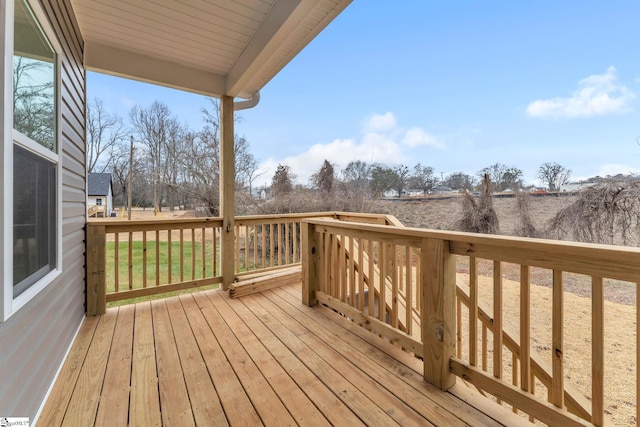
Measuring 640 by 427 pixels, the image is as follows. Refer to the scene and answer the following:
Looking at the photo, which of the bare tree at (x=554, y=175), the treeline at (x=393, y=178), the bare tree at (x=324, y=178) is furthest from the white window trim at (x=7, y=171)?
the bare tree at (x=554, y=175)

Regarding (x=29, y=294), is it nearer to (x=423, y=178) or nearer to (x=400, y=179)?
(x=400, y=179)

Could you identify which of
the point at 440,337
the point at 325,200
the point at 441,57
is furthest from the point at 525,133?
the point at 440,337

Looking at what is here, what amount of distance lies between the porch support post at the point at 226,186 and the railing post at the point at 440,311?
8.69ft

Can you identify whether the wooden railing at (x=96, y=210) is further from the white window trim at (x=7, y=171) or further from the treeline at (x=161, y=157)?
the white window trim at (x=7, y=171)

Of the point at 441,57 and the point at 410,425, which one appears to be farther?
the point at 441,57

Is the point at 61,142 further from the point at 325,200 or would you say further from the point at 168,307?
the point at 325,200

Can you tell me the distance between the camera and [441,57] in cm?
793

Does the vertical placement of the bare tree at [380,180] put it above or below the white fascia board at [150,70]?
below

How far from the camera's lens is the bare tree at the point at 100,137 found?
3.11 meters

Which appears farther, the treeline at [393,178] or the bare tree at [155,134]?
the treeline at [393,178]

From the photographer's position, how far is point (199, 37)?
269 centimetres

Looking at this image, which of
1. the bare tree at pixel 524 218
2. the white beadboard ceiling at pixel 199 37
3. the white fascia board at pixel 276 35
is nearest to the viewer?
the white fascia board at pixel 276 35

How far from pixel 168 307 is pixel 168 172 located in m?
2.71

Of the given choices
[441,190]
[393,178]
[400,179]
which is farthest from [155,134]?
[441,190]
